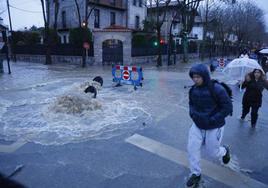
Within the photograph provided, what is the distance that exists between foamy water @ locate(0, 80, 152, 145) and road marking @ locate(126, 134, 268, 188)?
701mm

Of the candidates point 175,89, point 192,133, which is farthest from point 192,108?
point 175,89

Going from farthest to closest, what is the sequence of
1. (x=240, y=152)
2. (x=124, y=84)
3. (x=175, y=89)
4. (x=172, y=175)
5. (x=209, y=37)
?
(x=209, y=37), (x=124, y=84), (x=175, y=89), (x=240, y=152), (x=172, y=175)

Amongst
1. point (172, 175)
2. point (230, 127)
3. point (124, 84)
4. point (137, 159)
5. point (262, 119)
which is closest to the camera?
point (172, 175)

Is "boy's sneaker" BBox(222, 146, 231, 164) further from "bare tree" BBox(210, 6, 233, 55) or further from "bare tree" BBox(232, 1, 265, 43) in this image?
"bare tree" BBox(232, 1, 265, 43)

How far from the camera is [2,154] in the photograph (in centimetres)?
453

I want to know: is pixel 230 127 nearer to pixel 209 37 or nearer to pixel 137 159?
pixel 137 159

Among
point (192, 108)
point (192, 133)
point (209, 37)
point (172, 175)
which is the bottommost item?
point (172, 175)

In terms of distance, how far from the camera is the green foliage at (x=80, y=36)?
24859mm

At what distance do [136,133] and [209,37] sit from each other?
142ft

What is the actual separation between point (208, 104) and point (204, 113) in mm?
133

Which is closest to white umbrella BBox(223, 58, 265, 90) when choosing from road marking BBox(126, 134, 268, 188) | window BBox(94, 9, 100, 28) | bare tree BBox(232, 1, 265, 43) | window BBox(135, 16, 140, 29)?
road marking BBox(126, 134, 268, 188)

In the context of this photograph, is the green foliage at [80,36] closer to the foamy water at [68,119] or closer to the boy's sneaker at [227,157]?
the foamy water at [68,119]

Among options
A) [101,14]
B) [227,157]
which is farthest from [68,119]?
[101,14]

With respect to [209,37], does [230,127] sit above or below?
below
